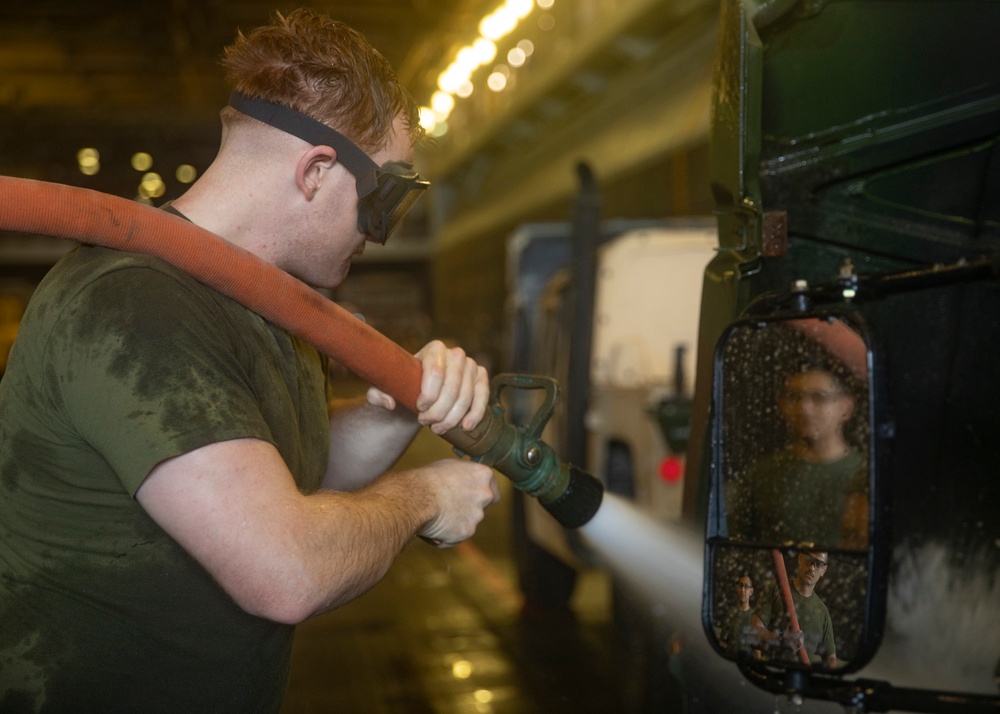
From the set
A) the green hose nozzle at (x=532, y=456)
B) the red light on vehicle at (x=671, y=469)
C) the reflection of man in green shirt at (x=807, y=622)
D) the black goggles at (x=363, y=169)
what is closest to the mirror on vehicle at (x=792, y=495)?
the reflection of man in green shirt at (x=807, y=622)

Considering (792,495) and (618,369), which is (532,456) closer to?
(792,495)

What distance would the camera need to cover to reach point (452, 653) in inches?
248

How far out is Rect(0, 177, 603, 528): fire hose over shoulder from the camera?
59.7 inches

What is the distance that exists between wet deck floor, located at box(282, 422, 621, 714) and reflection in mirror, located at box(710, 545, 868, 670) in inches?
144

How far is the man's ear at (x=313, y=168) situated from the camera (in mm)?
1843

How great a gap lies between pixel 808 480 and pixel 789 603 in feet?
0.73

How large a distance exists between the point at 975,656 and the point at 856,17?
47.5 inches

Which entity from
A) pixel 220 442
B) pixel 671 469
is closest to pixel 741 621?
pixel 220 442

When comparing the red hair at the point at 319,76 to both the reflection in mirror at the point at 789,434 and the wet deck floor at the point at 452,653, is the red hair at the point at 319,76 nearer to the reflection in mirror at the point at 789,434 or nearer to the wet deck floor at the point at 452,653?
the reflection in mirror at the point at 789,434

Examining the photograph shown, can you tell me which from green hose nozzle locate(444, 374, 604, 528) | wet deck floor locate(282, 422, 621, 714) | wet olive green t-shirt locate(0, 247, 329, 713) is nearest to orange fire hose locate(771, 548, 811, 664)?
green hose nozzle locate(444, 374, 604, 528)

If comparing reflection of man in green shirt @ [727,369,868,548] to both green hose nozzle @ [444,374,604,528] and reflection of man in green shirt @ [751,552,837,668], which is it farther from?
green hose nozzle @ [444,374,604,528]

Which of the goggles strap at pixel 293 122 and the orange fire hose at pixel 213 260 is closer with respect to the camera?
the orange fire hose at pixel 213 260

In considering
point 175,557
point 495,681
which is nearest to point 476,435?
point 175,557

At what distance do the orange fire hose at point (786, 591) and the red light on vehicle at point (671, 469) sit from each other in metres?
3.53
